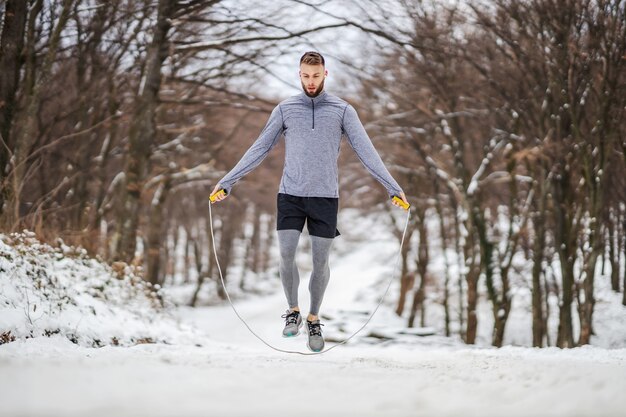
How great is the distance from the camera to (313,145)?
18.0ft

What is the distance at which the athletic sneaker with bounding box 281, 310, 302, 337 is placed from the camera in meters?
5.57

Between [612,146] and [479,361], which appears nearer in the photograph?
[479,361]

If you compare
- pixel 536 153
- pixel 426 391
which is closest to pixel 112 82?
pixel 536 153

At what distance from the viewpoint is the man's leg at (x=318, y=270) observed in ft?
18.6

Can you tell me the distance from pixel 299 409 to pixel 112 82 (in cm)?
1276

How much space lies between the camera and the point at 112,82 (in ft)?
46.8

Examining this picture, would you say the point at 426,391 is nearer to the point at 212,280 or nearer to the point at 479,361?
the point at 479,361

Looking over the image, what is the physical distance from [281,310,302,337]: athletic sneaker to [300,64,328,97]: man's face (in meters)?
1.98

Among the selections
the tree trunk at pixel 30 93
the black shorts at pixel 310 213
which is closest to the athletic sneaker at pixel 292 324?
the black shorts at pixel 310 213

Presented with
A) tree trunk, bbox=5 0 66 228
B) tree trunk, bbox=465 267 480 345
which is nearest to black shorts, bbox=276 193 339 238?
tree trunk, bbox=5 0 66 228

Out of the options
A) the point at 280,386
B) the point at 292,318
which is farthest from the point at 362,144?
the point at 280,386

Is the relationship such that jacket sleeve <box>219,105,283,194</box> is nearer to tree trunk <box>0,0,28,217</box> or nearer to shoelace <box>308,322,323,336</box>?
shoelace <box>308,322,323,336</box>

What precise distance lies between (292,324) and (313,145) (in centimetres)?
160

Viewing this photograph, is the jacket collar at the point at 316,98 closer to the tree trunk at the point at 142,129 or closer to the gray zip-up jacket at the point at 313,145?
the gray zip-up jacket at the point at 313,145
